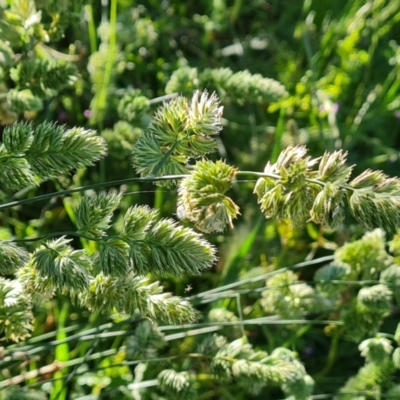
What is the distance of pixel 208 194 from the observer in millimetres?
805

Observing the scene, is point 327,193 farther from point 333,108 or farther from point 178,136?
point 333,108

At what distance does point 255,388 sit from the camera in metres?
1.23

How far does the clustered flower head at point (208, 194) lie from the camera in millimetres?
809

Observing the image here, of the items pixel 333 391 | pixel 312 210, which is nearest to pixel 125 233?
pixel 312 210

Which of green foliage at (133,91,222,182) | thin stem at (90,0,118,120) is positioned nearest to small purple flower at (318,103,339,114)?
thin stem at (90,0,118,120)

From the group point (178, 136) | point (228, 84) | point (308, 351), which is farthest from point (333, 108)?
point (178, 136)

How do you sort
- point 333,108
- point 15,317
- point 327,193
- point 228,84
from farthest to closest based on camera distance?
1. point 333,108
2. point 228,84
3. point 15,317
4. point 327,193

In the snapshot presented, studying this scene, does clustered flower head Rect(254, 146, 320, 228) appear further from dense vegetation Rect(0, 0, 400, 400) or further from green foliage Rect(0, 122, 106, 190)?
green foliage Rect(0, 122, 106, 190)

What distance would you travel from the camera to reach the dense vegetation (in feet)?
2.77

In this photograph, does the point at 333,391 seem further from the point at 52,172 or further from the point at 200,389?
the point at 52,172

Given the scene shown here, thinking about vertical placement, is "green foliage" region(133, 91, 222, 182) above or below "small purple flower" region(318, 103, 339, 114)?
below

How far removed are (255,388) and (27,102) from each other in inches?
27.3

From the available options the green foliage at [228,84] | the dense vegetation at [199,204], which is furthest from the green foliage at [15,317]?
the green foliage at [228,84]

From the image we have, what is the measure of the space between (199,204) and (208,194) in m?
0.02
